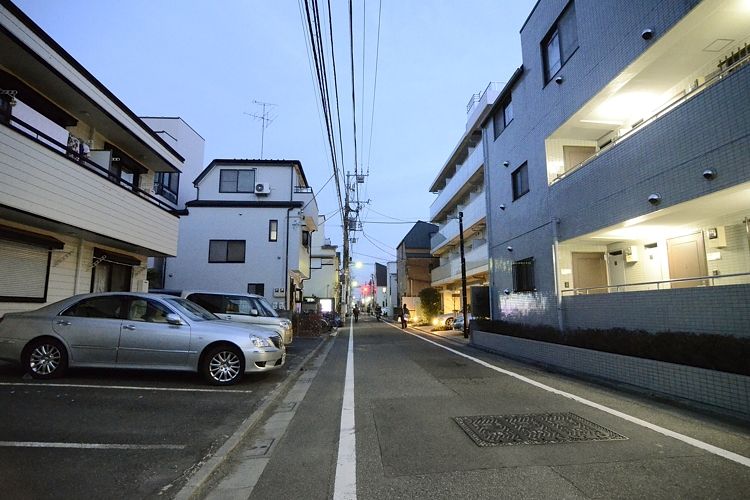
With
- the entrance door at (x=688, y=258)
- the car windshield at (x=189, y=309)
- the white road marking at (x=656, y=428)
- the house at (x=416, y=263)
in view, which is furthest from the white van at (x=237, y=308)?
the house at (x=416, y=263)

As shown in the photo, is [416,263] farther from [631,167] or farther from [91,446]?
[91,446]

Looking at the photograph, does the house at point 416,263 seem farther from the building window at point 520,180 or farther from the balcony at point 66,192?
the balcony at point 66,192

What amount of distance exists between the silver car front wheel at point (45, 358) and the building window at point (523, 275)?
40.5ft

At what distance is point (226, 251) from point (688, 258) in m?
19.7

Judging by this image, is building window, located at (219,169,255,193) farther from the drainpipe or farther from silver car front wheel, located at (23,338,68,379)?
silver car front wheel, located at (23,338,68,379)

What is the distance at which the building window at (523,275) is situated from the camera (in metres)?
13.9

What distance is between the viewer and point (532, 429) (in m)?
4.91

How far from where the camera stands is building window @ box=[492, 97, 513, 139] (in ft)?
53.5

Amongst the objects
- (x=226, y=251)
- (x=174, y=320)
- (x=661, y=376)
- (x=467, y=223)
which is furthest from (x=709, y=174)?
(x=226, y=251)

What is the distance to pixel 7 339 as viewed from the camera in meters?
7.08

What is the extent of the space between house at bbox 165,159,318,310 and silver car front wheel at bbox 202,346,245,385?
566 inches

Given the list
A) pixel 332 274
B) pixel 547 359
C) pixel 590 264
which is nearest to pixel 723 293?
pixel 547 359

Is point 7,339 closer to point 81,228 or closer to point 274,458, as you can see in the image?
point 81,228

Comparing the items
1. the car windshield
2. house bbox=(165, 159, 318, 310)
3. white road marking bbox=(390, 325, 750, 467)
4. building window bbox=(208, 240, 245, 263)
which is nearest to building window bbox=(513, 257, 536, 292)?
white road marking bbox=(390, 325, 750, 467)
